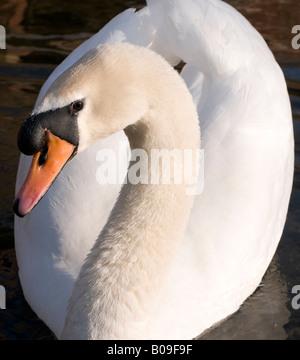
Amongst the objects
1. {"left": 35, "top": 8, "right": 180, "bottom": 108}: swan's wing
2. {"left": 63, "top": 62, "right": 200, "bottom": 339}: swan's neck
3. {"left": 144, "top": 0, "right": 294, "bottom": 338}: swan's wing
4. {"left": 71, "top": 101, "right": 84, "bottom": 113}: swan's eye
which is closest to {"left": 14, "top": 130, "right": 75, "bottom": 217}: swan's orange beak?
{"left": 71, "top": 101, "right": 84, "bottom": 113}: swan's eye

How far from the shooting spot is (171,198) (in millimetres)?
3898

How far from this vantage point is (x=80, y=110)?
349 centimetres

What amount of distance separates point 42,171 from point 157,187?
1.77 ft

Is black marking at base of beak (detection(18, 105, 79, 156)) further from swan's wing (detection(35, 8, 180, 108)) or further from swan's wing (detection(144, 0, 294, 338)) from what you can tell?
swan's wing (detection(35, 8, 180, 108))

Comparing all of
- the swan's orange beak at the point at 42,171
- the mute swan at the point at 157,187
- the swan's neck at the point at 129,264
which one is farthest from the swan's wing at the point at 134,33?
the swan's orange beak at the point at 42,171

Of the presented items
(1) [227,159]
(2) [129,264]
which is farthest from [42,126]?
(1) [227,159]

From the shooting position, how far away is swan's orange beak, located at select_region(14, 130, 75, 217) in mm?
3537

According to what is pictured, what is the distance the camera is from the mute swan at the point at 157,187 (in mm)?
3533

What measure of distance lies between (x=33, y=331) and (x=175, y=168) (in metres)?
1.72

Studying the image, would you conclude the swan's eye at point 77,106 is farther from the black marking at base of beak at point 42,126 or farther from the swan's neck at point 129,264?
the swan's neck at point 129,264

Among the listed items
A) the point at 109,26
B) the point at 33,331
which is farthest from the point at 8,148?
the point at 33,331

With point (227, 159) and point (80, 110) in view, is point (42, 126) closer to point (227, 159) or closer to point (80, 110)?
point (80, 110)

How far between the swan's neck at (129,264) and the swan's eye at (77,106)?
0.48 m

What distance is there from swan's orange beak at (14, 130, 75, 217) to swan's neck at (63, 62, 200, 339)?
1.36 feet
